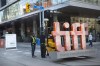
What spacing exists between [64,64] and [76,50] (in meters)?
2.26

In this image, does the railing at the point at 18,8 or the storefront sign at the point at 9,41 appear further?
the railing at the point at 18,8

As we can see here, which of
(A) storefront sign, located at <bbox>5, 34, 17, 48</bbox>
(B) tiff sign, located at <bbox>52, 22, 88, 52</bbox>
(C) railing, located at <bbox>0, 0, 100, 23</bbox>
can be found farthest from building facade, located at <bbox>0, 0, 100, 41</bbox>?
(B) tiff sign, located at <bbox>52, 22, 88, 52</bbox>

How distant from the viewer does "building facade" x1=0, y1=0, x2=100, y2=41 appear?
39056 millimetres

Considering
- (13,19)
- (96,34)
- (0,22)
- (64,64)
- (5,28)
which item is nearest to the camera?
(64,64)

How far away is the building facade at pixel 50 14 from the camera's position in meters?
39.1

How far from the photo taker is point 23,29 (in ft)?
205

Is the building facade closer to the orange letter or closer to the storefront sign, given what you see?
the storefront sign

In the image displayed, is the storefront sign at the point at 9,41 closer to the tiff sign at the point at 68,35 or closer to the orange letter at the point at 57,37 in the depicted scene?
the tiff sign at the point at 68,35

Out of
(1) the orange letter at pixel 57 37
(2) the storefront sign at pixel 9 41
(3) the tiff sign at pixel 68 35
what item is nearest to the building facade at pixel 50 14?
(2) the storefront sign at pixel 9 41

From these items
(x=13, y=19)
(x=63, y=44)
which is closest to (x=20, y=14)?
(x=13, y=19)

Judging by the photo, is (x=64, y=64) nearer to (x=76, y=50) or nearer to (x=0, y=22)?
(x=76, y=50)

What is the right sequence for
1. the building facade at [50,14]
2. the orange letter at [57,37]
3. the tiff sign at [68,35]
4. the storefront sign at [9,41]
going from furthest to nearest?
the building facade at [50,14], the storefront sign at [9,41], the tiff sign at [68,35], the orange letter at [57,37]

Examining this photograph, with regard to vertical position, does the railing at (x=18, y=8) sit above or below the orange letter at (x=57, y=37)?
above

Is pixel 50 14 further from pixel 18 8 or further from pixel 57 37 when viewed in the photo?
pixel 18 8
